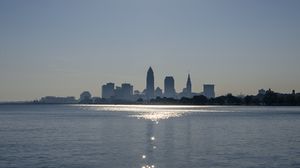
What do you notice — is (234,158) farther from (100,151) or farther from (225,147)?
(100,151)

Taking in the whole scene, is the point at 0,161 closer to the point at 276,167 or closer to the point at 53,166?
the point at 53,166

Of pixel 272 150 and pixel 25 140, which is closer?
pixel 272 150

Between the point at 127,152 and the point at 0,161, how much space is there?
14.5 metres

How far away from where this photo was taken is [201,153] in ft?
179

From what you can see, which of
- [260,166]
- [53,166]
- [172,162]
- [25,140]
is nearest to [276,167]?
[260,166]

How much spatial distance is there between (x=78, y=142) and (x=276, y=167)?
3061 cm

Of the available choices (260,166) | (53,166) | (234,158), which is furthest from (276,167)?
(53,166)

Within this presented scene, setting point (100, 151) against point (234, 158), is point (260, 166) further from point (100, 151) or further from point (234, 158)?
point (100, 151)

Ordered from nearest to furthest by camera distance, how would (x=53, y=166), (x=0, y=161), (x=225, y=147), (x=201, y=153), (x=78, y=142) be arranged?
(x=53, y=166) → (x=0, y=161) → (x=201, y=153) → (x=225, y=147) → (x=78, y=142)

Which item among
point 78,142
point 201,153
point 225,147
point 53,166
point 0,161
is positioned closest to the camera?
point 53,166

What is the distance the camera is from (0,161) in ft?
155

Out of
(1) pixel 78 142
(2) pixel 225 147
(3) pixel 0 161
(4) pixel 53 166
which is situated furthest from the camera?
(1) pixel 78 142

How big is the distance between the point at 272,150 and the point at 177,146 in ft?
39.8

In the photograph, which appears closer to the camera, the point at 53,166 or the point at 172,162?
the point at 53,166
